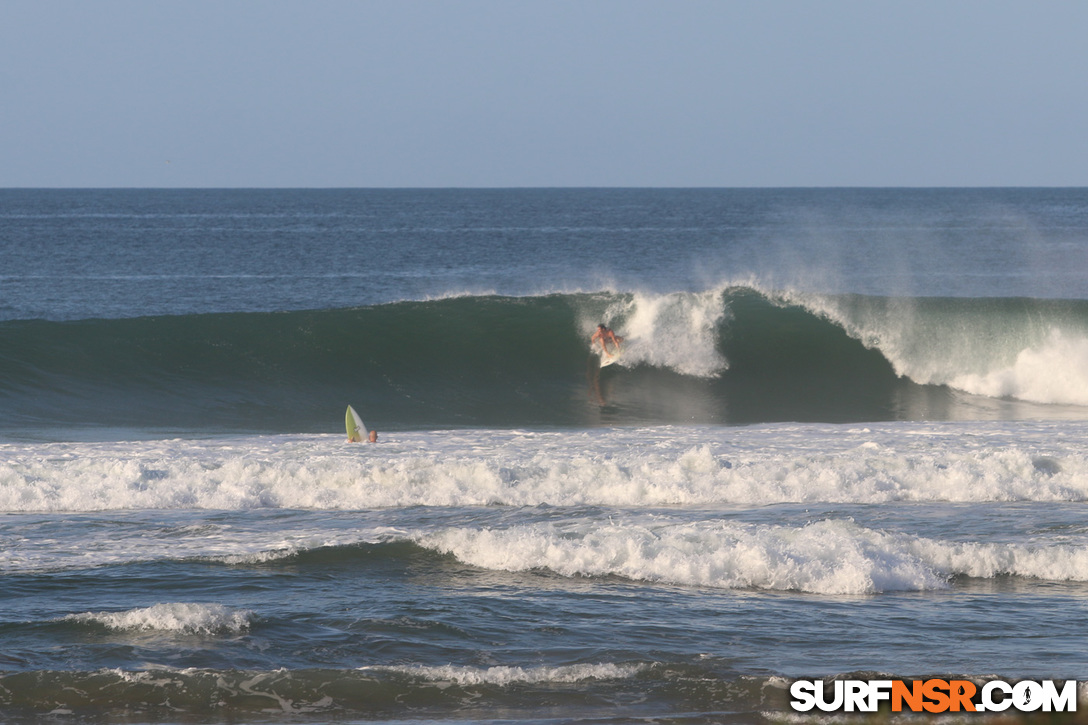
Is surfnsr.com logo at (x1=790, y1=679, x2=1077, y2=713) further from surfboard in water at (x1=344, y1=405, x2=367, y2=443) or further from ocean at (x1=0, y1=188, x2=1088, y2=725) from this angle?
surfboard in water at (x1=344, y1=405, x2=367, y2=443)

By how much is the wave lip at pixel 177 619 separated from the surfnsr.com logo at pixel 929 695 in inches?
134

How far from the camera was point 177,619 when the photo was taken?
22.6 ft

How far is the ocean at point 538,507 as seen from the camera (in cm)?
623

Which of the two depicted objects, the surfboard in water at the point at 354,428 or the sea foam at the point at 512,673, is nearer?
the sea foam at the point at 512,673

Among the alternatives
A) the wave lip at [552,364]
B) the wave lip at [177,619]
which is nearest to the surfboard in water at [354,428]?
the wave lip at [552,364]

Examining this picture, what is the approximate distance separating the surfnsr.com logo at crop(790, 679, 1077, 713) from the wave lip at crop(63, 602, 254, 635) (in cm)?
340

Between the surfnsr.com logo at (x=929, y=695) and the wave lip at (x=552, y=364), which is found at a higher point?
the wave lip at (x=552, y=364)

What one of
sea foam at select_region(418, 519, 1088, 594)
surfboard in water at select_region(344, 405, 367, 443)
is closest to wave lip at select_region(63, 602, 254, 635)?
sea foam at select_region(418, 519, 1088, 594)

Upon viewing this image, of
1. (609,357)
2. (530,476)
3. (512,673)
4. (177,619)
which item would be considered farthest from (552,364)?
(512,673)

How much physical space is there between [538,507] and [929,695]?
16.5 ft

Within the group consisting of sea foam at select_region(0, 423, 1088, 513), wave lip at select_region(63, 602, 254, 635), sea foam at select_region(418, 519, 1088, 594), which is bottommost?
wave lip at select_region(63, 602, 254, 635)

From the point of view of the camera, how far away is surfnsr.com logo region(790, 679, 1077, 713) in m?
5.63

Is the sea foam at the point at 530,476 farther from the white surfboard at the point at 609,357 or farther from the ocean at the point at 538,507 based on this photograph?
the white surfboard at the point at 609,357

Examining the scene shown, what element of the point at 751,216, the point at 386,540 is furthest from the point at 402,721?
the point at 751,216
